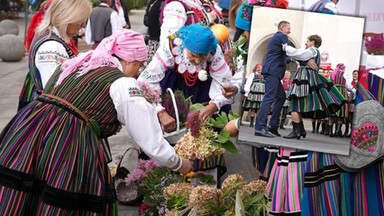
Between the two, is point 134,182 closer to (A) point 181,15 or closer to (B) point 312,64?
(A) point 181,15

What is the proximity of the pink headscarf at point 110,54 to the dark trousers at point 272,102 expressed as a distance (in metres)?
0.89

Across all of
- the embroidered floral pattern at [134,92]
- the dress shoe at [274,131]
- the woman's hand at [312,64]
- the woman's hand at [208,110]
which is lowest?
the woman's hand at [208,110]

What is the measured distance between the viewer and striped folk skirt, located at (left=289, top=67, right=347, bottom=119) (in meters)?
2.84

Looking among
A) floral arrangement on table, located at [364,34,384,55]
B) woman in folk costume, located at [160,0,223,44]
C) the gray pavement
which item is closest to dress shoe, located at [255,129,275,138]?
floral arrangement on table, located at [364,34,384,55]

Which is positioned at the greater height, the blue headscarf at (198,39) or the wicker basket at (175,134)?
the blue headscarf at (198,39)

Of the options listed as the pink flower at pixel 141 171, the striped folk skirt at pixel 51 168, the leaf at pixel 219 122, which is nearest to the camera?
the striped folk skirt at pixel 51 168

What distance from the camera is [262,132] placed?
2918 millimetres

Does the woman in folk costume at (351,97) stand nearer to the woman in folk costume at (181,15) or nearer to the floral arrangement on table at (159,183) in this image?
the floral arrangement on table at (159,183)

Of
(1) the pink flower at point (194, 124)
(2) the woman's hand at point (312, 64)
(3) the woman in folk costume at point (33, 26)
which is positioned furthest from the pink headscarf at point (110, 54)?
(3) the woman in folk costume at point (33, 26)

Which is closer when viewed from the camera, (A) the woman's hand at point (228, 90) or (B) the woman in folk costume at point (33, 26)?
(A) the woman's hand at point (228, 90)

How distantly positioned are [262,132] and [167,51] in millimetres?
2034

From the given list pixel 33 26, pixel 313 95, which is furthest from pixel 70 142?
pixel 33 26

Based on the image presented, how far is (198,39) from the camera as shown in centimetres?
460

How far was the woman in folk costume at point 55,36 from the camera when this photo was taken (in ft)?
14.5
